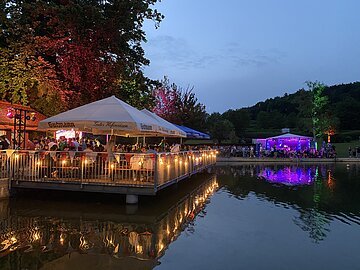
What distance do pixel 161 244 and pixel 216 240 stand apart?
1.37 m

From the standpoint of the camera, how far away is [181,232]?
925cm

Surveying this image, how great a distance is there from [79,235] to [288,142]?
1487 inches

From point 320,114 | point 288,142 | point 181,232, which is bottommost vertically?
point 181,232

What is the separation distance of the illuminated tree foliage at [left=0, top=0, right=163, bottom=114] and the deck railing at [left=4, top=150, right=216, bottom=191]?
6.05 m

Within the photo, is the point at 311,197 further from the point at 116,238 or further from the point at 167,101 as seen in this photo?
the point at 167,101

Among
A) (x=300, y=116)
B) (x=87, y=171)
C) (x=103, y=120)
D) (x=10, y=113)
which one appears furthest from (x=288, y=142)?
(x=103, y=120)

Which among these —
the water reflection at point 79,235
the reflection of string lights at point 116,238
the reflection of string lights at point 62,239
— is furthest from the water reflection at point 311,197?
the reflection of string lights at point 62,239

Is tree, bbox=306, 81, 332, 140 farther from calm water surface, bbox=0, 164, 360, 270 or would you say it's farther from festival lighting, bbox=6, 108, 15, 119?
festival lighting, bbox=6, 108, 15, 119

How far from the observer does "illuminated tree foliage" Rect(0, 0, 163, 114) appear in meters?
17.1

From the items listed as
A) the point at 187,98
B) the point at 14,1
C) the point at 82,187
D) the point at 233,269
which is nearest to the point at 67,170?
the point at 82,187

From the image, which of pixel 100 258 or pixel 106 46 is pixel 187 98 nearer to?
pixel 106 46

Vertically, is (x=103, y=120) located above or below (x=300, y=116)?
below

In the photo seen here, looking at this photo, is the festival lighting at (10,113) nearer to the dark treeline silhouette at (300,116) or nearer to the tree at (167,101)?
the tree at (167,101)

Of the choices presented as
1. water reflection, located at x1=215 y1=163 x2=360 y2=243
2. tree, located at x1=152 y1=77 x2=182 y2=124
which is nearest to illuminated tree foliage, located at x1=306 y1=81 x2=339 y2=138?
tree, located at x1=152 y1=77 x2=182 y2=124
